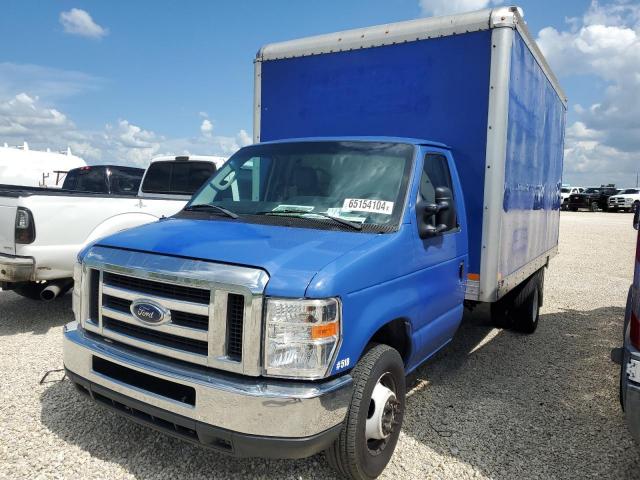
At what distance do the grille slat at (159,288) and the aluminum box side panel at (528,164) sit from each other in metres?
2.86

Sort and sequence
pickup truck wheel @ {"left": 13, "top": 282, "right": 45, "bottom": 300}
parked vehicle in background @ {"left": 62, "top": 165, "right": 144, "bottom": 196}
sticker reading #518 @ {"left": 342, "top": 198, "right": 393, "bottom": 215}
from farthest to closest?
parked vehicle in background @ {"left": 62, "top": 165, "right": 144, "bottom": 196}
pickup truck wheel @ {"left": 13, "top": 282, "right": 45, "bottom": 300}
sticker reading #518 @ {"left": 342, "top": 198, "right": 393, "bottom": 215}

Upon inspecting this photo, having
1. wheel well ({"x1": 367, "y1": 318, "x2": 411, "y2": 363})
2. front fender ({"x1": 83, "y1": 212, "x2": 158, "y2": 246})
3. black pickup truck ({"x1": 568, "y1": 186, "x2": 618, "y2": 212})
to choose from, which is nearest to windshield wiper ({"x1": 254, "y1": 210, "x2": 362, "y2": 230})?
wheel well ({"x1": 367, "y1": 318, "x2": 411, "y2": 363})

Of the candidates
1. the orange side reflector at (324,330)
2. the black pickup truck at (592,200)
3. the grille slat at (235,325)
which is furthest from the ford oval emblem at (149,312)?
the black pickup truck at (592,200)

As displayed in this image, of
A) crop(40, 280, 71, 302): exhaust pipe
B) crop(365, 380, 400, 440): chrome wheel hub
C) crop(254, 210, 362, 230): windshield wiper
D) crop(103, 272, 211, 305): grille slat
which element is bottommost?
crop(365, 380, 400, 440): chrome wheel hub

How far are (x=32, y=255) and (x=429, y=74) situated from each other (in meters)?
4.36

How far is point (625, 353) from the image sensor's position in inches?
118

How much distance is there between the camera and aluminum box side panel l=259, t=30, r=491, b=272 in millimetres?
4480

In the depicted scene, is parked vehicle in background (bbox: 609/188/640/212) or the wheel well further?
parked vehicle in background (bbox: 609/188/640/212)

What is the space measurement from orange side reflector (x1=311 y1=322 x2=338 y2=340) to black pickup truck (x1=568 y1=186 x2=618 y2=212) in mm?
41494

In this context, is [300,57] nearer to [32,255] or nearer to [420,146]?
[420,146]

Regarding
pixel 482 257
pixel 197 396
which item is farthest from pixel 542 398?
pixel 197 396

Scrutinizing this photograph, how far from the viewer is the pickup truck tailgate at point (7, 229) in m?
5.42

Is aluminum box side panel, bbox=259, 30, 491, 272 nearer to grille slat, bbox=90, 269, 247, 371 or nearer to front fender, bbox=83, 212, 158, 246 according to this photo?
front fender, bbox=83, 212, 158, 246

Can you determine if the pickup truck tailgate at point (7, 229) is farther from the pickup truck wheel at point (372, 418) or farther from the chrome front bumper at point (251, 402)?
the pickup truck wheel at point (372, 418)
